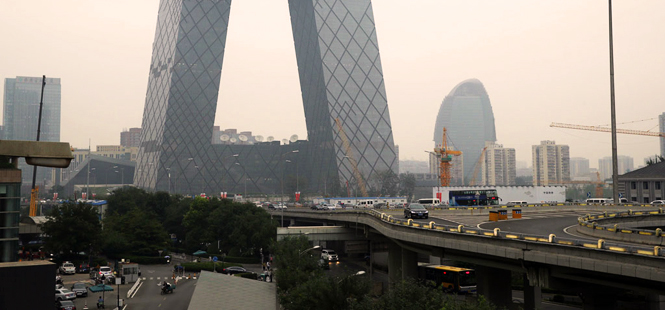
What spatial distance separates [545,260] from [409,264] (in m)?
24.1

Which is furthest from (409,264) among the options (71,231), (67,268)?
(71,231)

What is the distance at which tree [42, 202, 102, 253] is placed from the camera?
79262 millimetres

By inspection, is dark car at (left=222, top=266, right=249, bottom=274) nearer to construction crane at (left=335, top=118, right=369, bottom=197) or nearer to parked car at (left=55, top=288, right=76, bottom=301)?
parked car at (left=55, top=288, right=76, bottom=301)

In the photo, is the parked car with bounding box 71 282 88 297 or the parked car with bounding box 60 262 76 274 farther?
the parked car with bounding box 60 262 76 274

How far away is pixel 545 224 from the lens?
158 feet

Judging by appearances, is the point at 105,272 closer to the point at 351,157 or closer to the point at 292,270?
the point at 292,270

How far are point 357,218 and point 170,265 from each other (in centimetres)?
3366

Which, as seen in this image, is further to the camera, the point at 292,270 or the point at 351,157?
the point at 351,157

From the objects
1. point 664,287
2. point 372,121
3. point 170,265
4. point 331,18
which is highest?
point 331,18

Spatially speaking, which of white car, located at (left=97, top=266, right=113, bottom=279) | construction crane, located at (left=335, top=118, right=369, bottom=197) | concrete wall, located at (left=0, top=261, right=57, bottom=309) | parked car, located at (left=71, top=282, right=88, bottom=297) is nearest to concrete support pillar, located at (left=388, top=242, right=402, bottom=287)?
parked car, located at (left=71, top=282, right=88, bottom=297)

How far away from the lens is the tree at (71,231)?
7926 cm

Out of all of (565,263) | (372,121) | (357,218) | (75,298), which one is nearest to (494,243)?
(565,263)

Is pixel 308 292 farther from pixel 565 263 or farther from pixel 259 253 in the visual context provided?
pixel 259 253

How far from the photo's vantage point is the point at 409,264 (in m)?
51.3
